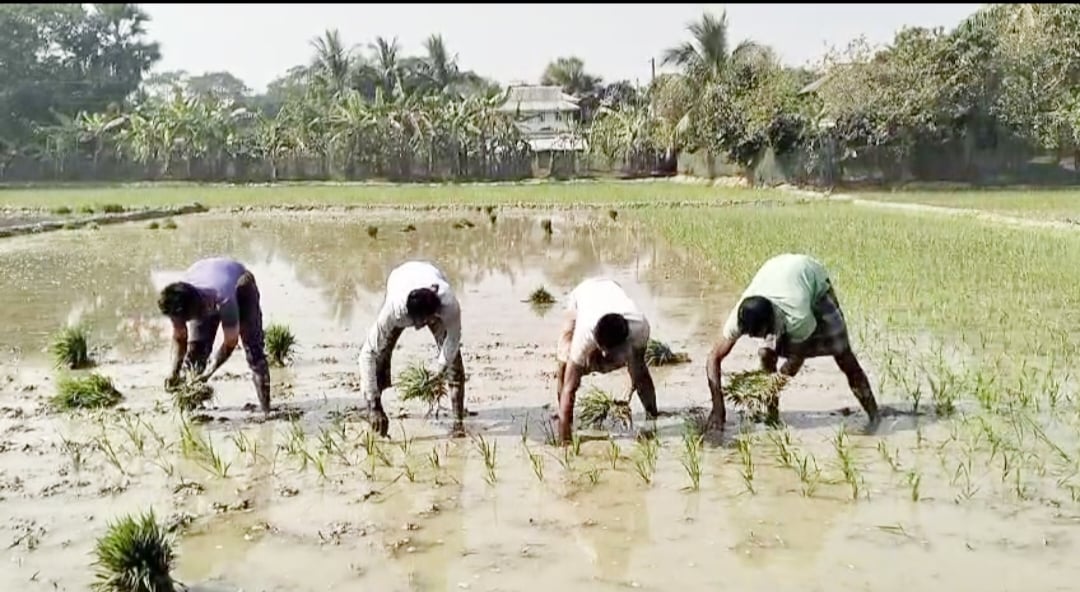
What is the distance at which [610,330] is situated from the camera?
531 centimetres

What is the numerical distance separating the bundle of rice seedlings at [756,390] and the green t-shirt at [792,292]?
327 millimetres

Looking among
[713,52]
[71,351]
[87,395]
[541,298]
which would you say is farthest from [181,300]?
[713,52]

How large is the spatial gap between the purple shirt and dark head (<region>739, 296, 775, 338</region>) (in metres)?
2.82

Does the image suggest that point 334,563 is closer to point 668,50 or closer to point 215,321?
point 215,321

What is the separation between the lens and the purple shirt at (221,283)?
20.4 ft

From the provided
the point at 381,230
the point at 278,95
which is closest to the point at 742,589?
the point at 381,230

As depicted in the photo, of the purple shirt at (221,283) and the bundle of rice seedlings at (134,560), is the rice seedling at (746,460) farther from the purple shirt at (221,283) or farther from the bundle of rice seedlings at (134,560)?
the purple shirt at (221,283)

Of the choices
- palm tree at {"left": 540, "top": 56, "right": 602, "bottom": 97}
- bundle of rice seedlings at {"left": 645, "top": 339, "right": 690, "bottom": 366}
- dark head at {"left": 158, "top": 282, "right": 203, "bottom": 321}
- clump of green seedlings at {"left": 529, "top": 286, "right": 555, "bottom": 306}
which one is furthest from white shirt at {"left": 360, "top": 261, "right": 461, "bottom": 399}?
palm tree at {"left": 540, "top": 56, "right": 602, "bottom": 97}

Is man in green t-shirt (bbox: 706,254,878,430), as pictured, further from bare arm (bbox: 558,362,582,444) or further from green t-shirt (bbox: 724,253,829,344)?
bare arm (bbox: 558,362,582,444)

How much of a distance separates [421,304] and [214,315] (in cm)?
163

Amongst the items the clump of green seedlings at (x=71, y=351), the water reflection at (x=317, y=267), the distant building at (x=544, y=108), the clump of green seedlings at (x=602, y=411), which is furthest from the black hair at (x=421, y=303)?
the distant building at (x=544, y=108)

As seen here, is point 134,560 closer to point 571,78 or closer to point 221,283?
point 221,283

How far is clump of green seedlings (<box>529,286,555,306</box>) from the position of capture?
11.1m

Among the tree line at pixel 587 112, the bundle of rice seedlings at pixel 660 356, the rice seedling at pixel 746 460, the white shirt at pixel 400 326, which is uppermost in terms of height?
the tree line at pixel 587 112
